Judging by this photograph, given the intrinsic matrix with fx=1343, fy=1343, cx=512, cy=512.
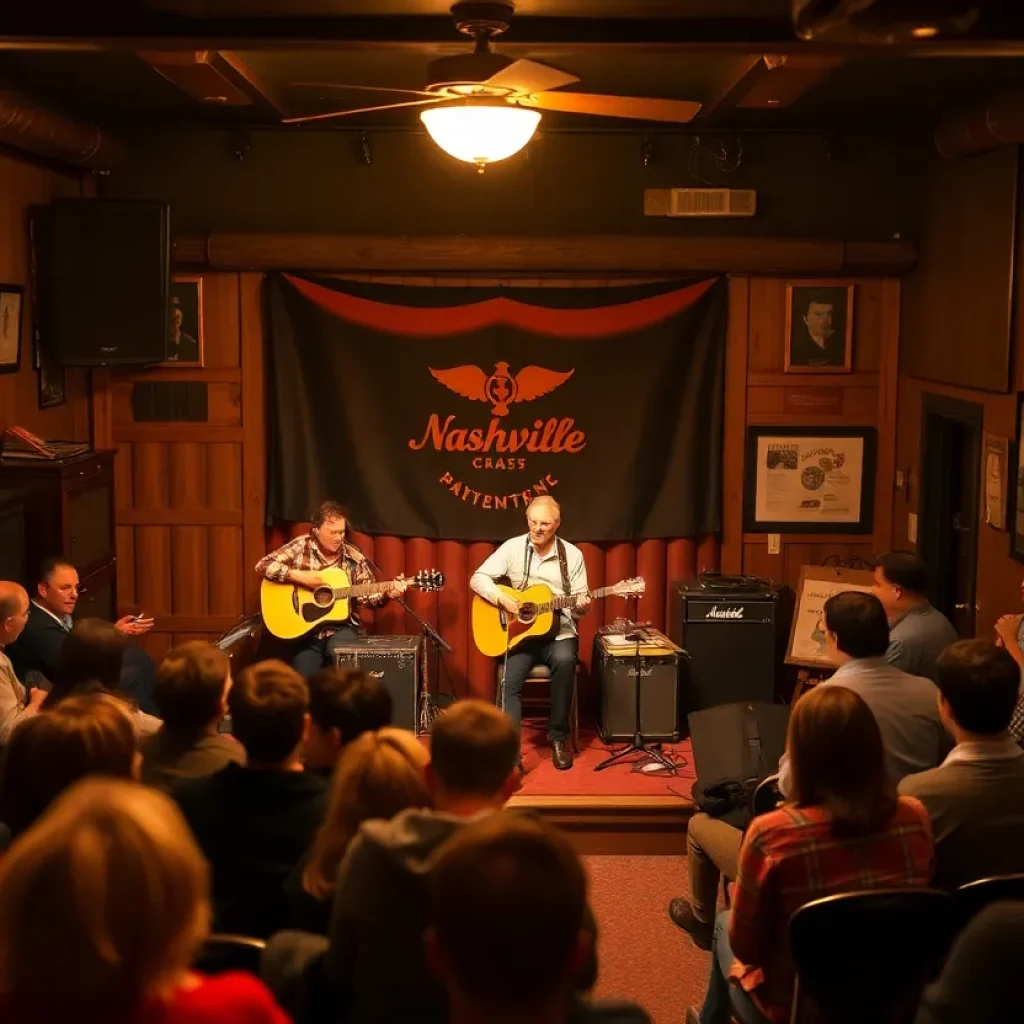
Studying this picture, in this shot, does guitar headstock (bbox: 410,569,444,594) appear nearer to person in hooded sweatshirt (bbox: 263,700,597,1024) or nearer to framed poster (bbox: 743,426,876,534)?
framed poster (bbox: 743,426,876,534)

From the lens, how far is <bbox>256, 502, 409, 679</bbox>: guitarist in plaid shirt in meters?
6.75

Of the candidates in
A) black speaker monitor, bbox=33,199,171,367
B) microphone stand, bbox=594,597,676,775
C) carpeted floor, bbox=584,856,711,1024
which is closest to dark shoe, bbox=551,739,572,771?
microphone stand, bbox=594,597,676,775

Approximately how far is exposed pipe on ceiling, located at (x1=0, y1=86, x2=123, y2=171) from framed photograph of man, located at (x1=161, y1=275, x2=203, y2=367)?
0.73m

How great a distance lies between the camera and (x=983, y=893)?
107 inches

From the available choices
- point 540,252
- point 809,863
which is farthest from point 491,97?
point 540,252

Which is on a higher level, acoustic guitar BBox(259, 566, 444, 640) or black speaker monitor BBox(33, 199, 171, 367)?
black speaker monitor BBox(33, 199, 171, 367)

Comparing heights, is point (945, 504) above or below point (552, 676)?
above

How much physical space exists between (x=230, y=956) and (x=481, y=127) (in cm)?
262

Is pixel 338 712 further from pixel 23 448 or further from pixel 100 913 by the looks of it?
pixel 23 448

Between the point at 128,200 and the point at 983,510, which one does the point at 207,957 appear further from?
the point at 128,200

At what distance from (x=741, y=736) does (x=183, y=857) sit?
386 centimetres

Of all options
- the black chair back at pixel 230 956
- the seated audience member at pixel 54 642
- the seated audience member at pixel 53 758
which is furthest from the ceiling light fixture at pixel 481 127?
the black chair back at pixel 230 956

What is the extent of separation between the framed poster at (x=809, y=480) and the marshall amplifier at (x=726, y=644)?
2.14ft

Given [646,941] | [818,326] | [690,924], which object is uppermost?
[818,326]
